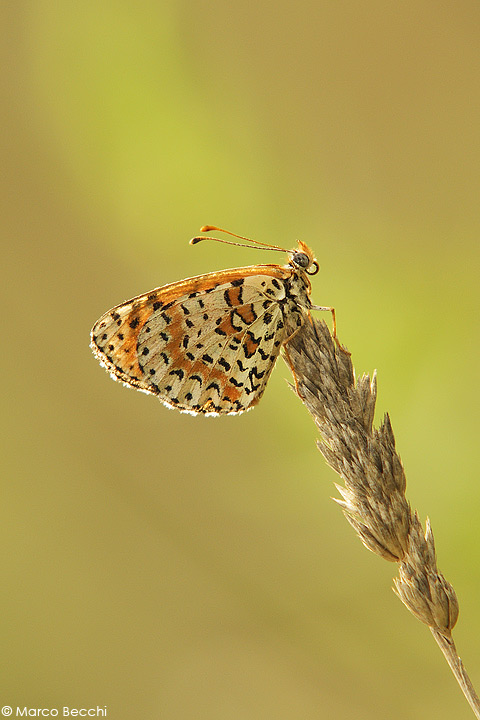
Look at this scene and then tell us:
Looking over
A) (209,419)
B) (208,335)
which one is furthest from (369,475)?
(209,419)

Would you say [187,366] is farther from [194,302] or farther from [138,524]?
[138,524]

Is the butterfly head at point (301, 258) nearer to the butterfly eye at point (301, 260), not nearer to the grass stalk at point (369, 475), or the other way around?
the butterfly eye at point (301, 260)

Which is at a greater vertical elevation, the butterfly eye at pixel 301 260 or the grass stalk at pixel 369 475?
the butterfly eye at pixel 301 260

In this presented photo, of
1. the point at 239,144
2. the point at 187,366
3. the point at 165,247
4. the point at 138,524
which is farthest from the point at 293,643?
the point at 239,144

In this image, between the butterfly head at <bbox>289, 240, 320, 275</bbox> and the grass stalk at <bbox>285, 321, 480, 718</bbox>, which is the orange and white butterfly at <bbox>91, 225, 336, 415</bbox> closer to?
the butterfly head at <bbox>289, 240, 320, 275</bbox>

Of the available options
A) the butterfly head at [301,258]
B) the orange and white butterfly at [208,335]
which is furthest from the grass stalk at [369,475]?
the butterfly head at [301,258]

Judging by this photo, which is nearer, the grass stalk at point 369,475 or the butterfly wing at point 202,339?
the grass stalk at point 369,475

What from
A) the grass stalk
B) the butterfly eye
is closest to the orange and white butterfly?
the butterfly eye
